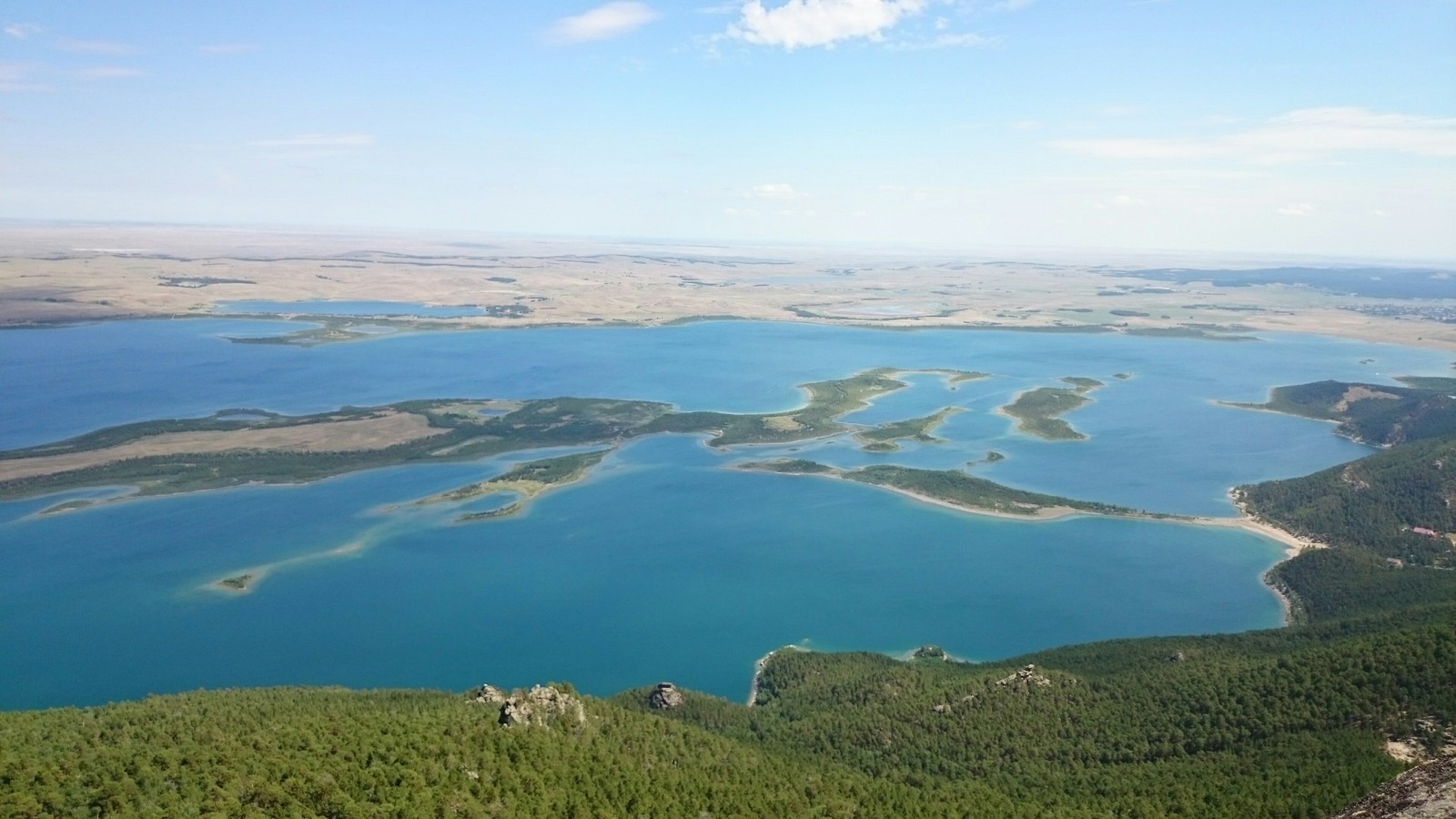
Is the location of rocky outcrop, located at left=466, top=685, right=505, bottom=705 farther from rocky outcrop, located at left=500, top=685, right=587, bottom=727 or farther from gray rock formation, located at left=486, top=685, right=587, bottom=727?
rocky outcrop, located at left=500, top=685, right=587, bottom=727

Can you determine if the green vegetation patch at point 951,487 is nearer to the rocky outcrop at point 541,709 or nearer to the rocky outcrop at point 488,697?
the rocky outcrop at point 488,697

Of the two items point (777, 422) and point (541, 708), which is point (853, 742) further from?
point (777, 422)

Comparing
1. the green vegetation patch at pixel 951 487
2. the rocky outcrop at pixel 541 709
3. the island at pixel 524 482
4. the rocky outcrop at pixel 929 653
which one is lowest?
the rocky outcrop at pixel 929 653

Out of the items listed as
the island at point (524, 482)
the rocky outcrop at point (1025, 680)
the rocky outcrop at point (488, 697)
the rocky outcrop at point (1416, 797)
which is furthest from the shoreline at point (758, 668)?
the island at point (524, 482)

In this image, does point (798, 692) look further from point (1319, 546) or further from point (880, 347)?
point (880, 347)

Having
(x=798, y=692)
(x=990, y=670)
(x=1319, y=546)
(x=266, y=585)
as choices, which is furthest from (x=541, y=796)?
(x=1319, y=546)
